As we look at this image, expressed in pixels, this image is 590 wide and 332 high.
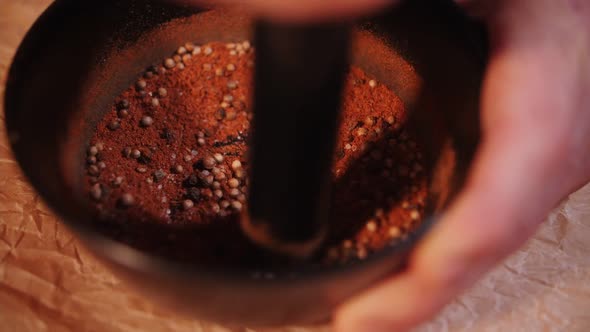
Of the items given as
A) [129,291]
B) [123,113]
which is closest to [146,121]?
[123,113]

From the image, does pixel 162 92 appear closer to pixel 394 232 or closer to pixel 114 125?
pixel 114 125

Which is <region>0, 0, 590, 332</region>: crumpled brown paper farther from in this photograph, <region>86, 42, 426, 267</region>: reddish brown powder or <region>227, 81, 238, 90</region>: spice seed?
<region>227, 81, 238, 90</region>: spice seed

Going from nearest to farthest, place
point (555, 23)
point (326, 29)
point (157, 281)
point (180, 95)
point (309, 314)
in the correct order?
1. point (326, 29)
2. point (157, 281)
3. point (309, 314)
4. point (555, 23)
5. point (180, 95)

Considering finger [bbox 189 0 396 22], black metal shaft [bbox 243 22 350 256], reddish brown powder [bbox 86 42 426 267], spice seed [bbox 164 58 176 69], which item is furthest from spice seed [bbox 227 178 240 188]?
finger [bbox 189 0 396 22]

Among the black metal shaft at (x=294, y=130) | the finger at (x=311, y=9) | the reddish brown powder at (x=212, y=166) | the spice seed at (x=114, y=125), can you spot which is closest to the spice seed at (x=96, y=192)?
the reddish brown powder at (x=212, y=166)

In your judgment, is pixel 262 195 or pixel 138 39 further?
pixel 138 39

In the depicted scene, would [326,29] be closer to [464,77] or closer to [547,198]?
[464,77]

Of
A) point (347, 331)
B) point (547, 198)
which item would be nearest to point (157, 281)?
point (347, 331)
